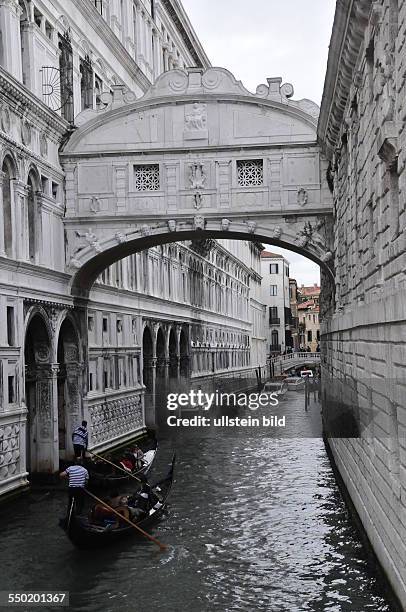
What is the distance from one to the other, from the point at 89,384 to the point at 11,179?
18.0ft

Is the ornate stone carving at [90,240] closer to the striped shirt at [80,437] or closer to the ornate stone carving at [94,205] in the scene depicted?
the ornate stone carving at [94,205]

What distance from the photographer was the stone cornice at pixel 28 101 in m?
13.5

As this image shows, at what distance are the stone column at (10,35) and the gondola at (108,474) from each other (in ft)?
20.8

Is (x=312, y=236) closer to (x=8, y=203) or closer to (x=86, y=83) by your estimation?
(x=8, y=203)

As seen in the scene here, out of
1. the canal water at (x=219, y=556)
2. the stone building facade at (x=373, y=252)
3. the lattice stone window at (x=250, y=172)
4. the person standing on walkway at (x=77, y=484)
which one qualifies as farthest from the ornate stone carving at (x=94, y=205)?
the person standing on walkway at (x=77, y=484)

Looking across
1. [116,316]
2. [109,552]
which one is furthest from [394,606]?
[116,316]

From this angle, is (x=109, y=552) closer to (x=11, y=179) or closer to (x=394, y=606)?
(x=394, y=606)

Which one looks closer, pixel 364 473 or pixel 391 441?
pixel 391 441

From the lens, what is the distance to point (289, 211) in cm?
1614

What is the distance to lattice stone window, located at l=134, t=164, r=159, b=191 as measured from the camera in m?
16.5

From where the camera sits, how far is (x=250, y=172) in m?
16.3

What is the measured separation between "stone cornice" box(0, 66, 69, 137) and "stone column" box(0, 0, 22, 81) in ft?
1.19

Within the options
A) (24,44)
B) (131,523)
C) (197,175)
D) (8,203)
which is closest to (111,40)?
(24,44)

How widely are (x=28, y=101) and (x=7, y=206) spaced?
1.78 m
